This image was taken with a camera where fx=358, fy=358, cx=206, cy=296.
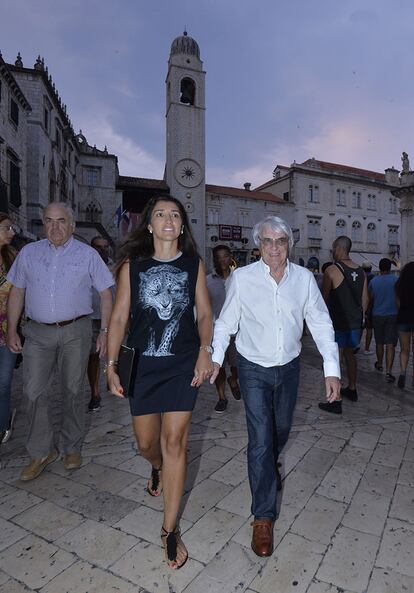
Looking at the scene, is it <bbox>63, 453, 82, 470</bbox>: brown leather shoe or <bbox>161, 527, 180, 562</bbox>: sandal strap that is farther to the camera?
<bbox>63, 453, 82, 470</bbox>: brown leather shoe

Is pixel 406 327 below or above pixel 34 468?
above

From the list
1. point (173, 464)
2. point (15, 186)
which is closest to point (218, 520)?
point (173, 464)

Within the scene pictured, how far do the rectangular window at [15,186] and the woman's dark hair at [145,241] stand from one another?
17.7 meters

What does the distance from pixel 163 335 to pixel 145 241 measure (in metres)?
0.69

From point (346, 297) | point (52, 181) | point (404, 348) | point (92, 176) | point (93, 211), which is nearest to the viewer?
point (346, 297)

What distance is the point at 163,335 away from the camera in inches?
90.1

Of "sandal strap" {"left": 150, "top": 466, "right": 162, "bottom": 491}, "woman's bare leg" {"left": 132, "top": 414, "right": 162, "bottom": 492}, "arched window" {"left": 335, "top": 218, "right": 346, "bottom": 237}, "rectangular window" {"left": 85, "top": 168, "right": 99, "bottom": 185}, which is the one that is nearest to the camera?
"woman's bare leg" {"left": 132, "top": 414, "right": 162, "bottom": 492}

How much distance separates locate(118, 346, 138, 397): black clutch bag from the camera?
7.20ft

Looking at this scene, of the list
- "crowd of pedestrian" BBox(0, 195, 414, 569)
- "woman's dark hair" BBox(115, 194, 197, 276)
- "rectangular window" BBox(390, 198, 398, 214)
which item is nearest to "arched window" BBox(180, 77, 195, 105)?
"rectangular window" BBox(390, 198, 398, 214)

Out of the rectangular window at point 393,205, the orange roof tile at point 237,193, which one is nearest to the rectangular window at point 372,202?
the rectangular window at point 393,205

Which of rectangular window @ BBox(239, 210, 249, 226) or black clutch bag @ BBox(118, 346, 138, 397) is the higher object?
rectangular window @ BBox(239, 210, 249, 226)

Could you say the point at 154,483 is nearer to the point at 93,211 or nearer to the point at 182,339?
the point at 182,339

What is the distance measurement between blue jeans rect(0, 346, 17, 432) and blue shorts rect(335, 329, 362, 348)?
4.27 m

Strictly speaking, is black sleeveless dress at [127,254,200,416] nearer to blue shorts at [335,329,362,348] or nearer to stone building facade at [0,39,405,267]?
blue shorts at [335,329,362,348]
